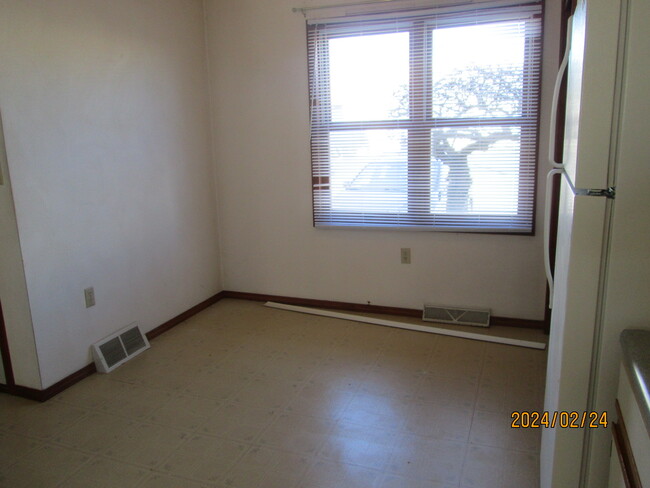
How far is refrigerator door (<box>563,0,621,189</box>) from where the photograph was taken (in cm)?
115

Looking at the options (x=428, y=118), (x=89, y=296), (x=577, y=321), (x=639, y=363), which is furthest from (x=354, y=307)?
(x=639, y=363)

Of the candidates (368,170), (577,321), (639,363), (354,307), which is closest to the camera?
(639,363)

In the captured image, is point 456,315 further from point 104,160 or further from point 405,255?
point 104,160

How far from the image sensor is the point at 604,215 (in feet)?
3.95

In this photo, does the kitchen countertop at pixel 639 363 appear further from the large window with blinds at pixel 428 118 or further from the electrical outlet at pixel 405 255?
the electrical outlet at pixel 405 255

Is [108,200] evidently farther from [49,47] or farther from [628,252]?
[628,252]

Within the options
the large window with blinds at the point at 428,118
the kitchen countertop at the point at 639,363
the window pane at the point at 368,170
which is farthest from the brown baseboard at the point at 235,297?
the kitchen countertop at the point at 639,363

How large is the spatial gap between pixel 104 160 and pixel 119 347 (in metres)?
1.15

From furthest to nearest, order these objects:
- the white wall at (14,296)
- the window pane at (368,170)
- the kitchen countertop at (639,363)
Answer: the window pane at (368,170) < the white wall at (14,296) < the kitchen countertop at (639,363)

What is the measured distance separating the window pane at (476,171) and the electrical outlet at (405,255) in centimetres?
36

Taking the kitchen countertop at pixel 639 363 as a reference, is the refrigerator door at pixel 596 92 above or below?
above

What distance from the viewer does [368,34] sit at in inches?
135

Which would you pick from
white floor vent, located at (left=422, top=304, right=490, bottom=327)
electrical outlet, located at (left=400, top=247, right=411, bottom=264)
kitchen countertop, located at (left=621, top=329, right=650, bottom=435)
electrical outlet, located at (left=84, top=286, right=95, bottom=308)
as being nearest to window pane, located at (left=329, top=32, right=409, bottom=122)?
electrical outlet, located at (left=400, top=247, right=411, bottom=264)

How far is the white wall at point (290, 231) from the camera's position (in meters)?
3.46
